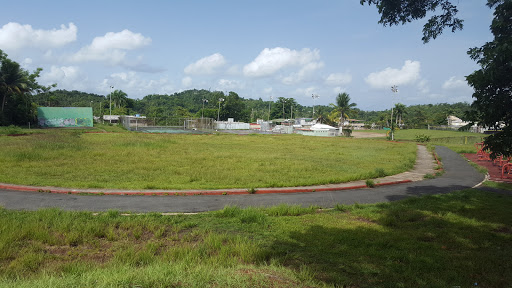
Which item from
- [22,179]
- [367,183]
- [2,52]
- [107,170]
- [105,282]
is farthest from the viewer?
[2,52]

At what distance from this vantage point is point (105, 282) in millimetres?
3918

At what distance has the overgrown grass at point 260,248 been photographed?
4508mm

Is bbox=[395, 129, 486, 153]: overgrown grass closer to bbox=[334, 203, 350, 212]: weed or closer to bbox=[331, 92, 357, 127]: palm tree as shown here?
bbox=[334, 203, 350, 212]: weed

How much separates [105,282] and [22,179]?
11199 mm

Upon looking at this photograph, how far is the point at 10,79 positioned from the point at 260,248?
63.2m

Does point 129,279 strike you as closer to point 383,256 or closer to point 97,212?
point 383,256

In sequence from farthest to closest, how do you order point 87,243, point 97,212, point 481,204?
point 481,204, point 97,212, point 87,243

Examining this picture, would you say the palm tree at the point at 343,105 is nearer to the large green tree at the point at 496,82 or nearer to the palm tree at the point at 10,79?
the palm tree at the point at 10,79

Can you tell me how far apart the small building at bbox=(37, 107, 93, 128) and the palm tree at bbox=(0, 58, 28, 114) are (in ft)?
24.4

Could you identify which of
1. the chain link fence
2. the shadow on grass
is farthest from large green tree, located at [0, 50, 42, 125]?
the shadow on grass

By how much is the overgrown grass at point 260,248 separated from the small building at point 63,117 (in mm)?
63138

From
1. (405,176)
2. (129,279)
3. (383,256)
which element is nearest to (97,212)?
(129,279)

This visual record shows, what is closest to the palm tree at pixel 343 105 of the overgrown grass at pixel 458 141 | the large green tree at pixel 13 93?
the overgrown grass at pixel 458 141

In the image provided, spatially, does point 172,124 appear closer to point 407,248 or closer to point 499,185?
point 499,185
